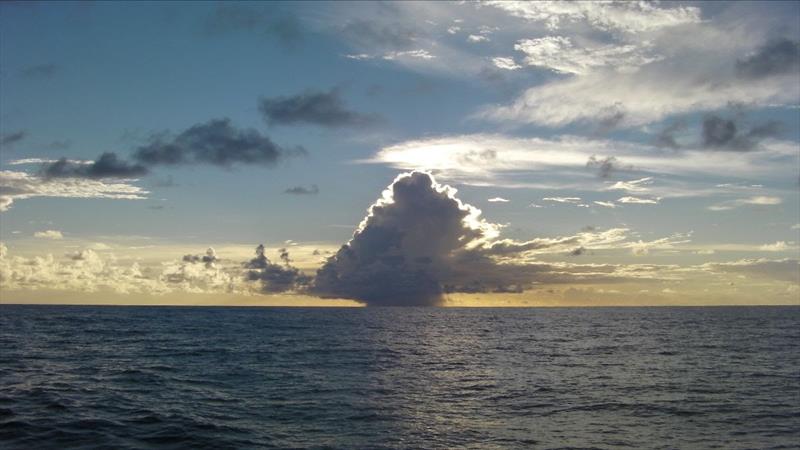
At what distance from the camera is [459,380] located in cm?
5319

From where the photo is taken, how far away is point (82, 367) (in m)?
55.4

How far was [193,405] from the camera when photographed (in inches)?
1523

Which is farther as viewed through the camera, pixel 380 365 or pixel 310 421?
pixel 380 365

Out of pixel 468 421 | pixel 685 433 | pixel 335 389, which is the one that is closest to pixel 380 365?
pixel 335 389

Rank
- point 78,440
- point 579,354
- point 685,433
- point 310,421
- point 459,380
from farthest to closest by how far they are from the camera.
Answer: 1. point 579,354
2. point 459,380
3. point 310,421
4. point 685,433
5. point 78,440

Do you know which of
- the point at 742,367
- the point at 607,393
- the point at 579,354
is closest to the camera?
the point at 607,393

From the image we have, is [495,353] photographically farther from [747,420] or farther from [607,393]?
[747,420]

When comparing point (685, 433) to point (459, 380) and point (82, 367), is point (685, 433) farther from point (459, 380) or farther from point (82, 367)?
point (82, 367)

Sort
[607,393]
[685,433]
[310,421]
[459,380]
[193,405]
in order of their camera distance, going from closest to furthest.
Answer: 1. [685,433]
2. [310,421]
3. [193,405]
4. [607,393]
5. [459,380]

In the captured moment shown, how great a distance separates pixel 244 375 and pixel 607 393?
30662mm

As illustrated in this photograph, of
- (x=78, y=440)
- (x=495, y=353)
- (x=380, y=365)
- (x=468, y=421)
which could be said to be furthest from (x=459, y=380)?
(x=78, y=440)

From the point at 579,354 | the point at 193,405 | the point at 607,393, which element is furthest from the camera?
the point at 579,354

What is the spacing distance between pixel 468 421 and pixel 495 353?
1764 inches

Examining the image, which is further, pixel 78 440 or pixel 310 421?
pixel 310 421
